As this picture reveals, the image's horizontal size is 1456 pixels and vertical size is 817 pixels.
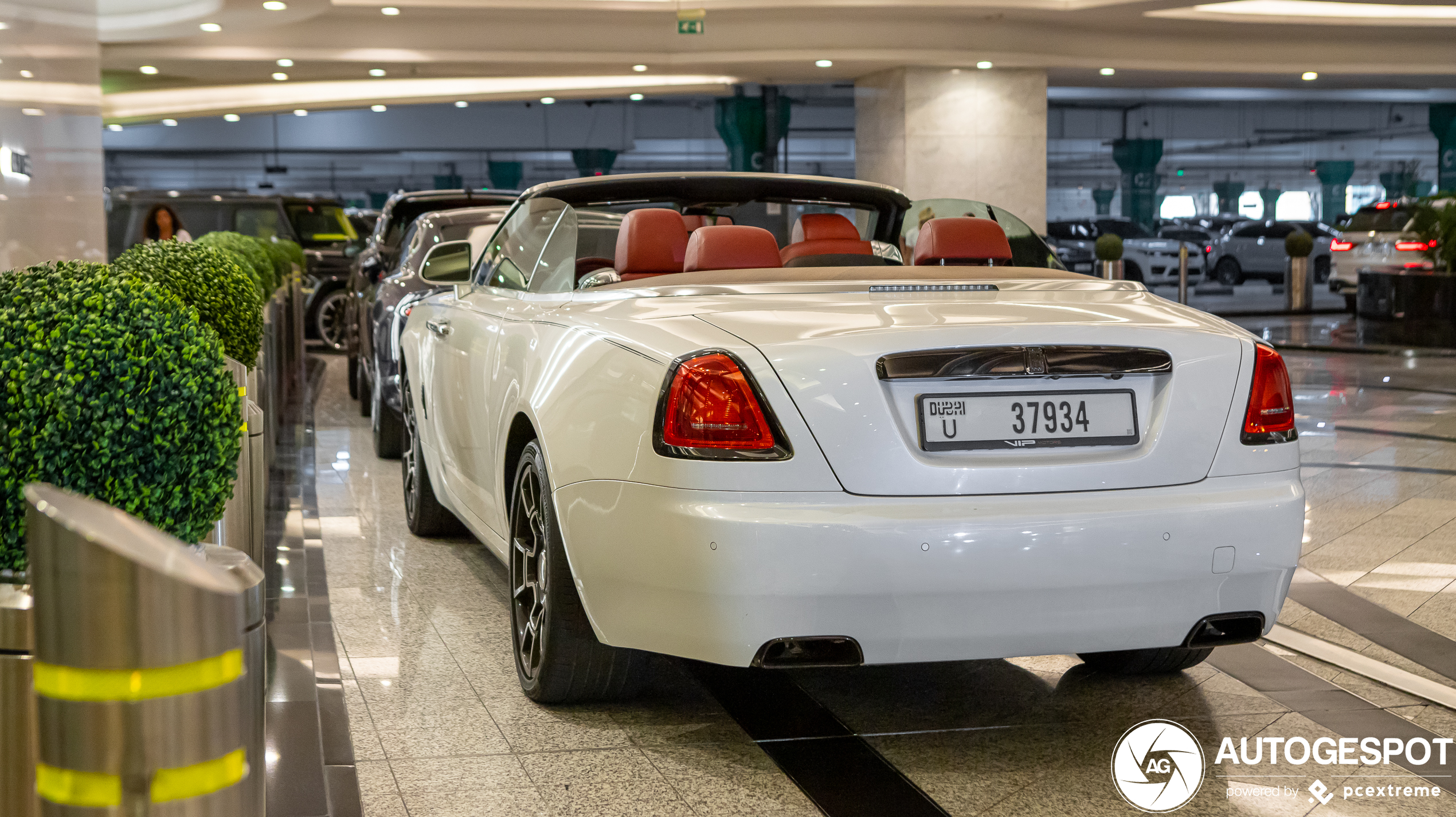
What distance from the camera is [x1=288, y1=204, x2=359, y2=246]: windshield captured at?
1661cm

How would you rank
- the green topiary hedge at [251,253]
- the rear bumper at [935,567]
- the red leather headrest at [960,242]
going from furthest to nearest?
the green topiary hedge at [251,253] < the red leather headrest at [960,242] < the rear bumper at [935,567]

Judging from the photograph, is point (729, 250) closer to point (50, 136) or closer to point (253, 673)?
point (253, 673)

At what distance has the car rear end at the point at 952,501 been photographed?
9.06ft

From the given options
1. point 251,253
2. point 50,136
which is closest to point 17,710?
point 251,253

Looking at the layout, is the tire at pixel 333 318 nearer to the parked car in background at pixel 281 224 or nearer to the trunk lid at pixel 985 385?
the parked car in background at pixel 281 224

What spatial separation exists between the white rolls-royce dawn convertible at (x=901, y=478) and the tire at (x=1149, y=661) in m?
0.74

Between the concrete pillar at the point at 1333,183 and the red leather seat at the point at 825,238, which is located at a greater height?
the concrete pillar at the point at 1333,183

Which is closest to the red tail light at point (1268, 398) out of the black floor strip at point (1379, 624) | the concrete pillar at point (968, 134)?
the black floor strip at point (1379, 624)

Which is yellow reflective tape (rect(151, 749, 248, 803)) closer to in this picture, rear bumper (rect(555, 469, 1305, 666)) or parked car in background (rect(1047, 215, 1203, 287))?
rear bumper (rect(555, 469, 1305, 666))

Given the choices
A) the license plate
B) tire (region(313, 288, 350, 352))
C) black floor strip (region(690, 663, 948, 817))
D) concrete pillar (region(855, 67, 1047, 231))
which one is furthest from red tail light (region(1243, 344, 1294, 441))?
concrete pillar (region(855, 67, 1047, 231))

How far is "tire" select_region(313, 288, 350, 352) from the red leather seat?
12.3 meters

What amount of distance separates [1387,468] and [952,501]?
18.1 ft

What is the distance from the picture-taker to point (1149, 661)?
3.79m

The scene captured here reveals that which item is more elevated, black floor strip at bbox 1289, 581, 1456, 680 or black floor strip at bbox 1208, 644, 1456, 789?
black floor strip at bbox 1289, 581, 1456, 680
